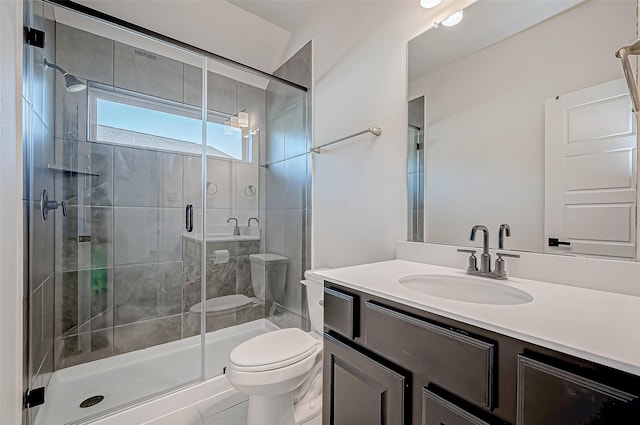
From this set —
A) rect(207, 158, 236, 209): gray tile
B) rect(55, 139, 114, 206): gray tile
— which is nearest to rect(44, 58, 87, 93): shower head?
rect(55, 139, 114, 206): gray tile

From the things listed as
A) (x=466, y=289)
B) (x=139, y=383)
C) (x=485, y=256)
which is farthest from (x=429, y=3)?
(x=139, y=383)

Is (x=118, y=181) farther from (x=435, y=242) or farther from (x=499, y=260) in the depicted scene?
(x=499, y=260)

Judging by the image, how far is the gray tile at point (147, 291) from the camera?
82.7 inches

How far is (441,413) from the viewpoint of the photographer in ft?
2.23

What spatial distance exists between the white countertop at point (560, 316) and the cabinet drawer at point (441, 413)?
21 centimetres

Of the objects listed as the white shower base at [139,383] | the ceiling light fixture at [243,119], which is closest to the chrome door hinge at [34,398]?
the white shower base at [139,383]

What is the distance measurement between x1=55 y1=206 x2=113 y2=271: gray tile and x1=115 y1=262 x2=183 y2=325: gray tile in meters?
0.17

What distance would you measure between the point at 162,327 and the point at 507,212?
251 centimetres

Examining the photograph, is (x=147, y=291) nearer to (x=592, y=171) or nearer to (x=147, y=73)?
(x=147, y=73)

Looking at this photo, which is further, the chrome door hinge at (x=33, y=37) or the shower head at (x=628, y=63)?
the chrome door hinge at (x=33, y=37)

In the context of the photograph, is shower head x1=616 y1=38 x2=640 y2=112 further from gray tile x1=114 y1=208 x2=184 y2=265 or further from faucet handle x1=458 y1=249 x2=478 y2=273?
gray tile x1=114 y1=208 x2=184 y2=265

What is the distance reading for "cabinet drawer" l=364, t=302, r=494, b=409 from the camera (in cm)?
61

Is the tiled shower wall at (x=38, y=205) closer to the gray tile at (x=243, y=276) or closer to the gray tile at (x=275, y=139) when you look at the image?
the gray tile at (x=243, y=276)

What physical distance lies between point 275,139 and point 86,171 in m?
1.45
